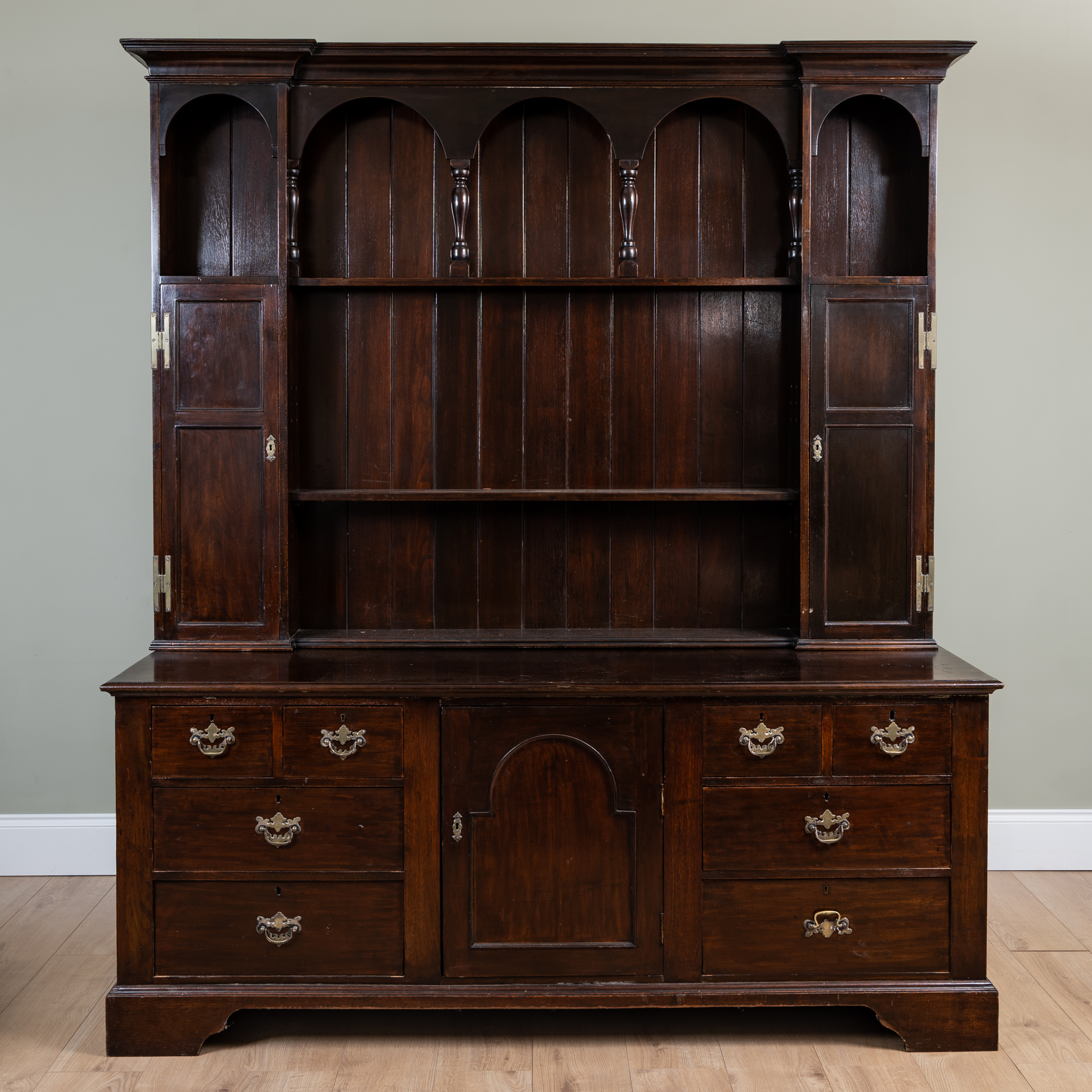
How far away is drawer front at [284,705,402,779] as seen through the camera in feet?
7.64

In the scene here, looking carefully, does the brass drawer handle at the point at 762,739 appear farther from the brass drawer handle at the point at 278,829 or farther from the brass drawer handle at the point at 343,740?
the brass drawer handle at the point at 278,829

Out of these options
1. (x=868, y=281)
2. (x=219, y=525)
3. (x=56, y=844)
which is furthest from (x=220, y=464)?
(x=868, y=281)

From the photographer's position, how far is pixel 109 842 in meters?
3.24

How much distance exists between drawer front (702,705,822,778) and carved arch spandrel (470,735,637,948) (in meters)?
0.24

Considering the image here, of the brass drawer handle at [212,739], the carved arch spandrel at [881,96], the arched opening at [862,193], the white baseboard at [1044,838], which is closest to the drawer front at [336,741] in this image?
the brass drawer handle at [212,739]

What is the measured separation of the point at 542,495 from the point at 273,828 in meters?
1.04

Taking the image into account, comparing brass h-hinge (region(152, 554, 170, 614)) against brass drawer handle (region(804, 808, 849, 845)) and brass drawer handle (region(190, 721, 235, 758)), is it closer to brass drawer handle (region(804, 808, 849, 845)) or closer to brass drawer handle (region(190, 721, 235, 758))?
brass drawer handle (region(190, 721, 235, 758))

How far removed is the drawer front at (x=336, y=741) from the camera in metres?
2.33

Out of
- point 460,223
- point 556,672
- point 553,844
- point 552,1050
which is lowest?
point 552,1050

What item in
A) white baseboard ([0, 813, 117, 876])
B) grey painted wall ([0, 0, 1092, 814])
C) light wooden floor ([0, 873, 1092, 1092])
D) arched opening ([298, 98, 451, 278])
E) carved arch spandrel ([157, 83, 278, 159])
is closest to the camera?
light wooden floor ([0, 873, 1092, 1092])

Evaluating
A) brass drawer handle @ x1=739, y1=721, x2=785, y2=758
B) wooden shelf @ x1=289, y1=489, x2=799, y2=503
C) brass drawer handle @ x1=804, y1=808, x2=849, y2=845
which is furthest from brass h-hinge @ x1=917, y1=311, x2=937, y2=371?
brass drawer handle @ x1=804, y1=808, x2=849, y2=845

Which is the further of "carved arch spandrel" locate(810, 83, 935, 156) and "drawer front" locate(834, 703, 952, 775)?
"carved arch spandrel" locate(810, 83, 935, 156)

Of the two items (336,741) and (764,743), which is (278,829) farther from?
(764,743)

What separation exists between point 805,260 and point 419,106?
1.05 metres
